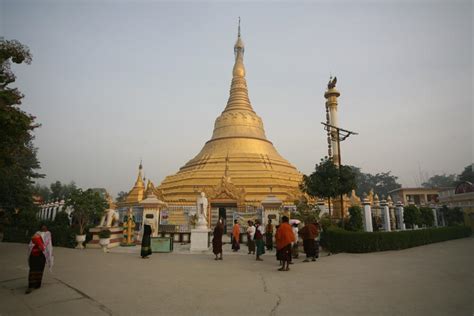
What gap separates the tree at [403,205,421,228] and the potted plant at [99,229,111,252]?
60.0 ft

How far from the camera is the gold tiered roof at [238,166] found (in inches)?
969

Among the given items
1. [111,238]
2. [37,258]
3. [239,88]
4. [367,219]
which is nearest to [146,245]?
[37,258]

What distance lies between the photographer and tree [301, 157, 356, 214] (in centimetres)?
1512

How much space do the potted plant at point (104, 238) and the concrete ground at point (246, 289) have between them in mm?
4411

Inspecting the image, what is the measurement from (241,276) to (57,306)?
13.1 ft

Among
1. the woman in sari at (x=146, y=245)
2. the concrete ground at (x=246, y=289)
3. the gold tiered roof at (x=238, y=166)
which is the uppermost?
the gold tiered roof at (x=238, y=166)

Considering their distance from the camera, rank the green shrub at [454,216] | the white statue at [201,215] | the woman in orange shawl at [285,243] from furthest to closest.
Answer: the green shrub at [454,216], the white statue at [201,215], the woman in orange shawl at [285,243]

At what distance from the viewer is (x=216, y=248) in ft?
34.5

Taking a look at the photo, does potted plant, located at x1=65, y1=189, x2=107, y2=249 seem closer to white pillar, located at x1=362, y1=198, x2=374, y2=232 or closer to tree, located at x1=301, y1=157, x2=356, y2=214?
tree, located at x1=301, y1=157, x2=356, y2=214

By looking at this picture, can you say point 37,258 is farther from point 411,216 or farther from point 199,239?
point 411,216

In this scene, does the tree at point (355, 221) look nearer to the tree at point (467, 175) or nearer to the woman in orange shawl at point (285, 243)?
the woman in orange shawl at point (285, 243)

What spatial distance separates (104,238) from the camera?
44.3 ft

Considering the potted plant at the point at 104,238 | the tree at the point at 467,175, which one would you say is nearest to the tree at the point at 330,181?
the potted plant at the point at 104,238

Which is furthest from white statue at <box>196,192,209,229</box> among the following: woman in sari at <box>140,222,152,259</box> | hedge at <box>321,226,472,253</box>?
hedge at <box>321,226,472,253</box>
